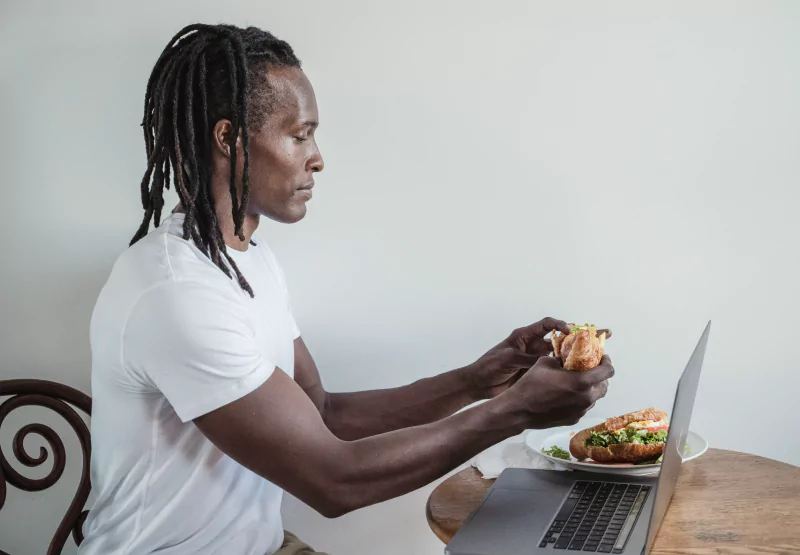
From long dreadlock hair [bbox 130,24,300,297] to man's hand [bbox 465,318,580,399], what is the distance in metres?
0.46

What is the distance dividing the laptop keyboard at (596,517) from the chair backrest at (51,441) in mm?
889

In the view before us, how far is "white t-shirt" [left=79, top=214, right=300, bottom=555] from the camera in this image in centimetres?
123

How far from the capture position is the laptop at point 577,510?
3.88 ft

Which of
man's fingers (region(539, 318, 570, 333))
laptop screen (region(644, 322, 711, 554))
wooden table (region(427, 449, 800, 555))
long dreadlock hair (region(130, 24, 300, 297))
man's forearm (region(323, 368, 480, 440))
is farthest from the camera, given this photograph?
man's forearm (region(323, 368, 480, 440))

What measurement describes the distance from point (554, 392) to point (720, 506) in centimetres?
32

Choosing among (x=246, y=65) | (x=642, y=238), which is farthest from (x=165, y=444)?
(x=642, y=238)

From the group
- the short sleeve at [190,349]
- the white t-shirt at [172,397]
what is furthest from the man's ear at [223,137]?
the short sleeve at [190,349]

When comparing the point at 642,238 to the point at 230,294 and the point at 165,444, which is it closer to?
the point at 230,294

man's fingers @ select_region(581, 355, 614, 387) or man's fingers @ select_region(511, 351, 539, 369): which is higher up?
man's fingers @ select_region(581, 355, 614, 387)

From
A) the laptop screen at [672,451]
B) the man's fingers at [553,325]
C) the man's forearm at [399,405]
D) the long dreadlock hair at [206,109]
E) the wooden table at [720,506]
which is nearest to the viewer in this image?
the laptop screen at [672,451]

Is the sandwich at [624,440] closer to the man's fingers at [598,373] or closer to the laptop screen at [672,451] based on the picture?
the laptop screen at [672,451]

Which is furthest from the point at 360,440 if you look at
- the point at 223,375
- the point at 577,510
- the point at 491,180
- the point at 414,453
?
the point at 491,180

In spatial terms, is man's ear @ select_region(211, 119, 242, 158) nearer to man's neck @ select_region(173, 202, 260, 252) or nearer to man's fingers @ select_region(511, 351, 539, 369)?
man's neck @ select_region(173, 202, 260, 252)

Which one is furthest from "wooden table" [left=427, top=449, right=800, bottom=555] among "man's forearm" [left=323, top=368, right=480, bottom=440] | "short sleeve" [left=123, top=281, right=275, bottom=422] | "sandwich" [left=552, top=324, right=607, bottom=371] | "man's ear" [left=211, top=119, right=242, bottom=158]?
"man's ear" [left=211, top=119, right=242, bottom=158]
